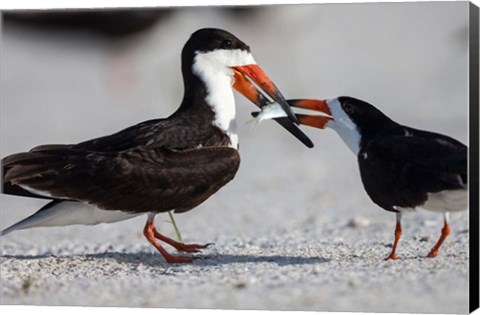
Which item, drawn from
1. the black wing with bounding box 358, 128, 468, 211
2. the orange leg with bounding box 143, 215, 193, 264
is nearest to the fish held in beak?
the black wing with bounding box 358, 128, 468, 211

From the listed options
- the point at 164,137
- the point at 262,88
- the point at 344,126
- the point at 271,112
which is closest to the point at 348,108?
the point at 344,126

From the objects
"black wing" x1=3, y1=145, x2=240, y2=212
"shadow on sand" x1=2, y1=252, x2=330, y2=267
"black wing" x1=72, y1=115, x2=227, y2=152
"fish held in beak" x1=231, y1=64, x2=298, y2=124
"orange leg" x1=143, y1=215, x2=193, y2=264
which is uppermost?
"fish held in beak" x1=231, y1=64, x2=298, y2=124

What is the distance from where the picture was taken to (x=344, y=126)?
670 cm

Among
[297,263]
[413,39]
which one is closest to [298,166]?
[413,39]

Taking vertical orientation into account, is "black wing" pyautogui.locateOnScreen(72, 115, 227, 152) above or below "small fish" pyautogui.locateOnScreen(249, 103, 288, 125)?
below

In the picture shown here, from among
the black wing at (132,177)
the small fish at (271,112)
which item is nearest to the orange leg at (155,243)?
the black wing at (132,177)

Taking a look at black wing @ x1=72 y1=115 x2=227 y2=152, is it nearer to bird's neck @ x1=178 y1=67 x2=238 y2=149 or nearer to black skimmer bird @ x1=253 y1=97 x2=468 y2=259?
bird's neck @ x1=178 y1=67 x2=238 y2=149

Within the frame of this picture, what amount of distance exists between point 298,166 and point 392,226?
3222 mm

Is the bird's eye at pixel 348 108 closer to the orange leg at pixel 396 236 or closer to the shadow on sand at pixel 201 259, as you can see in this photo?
the orange leg at pixel 396 236

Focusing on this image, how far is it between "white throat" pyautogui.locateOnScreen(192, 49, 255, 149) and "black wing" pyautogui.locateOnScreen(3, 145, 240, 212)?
32cm

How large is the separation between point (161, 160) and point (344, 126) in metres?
1.28

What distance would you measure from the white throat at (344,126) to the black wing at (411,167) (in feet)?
0.50

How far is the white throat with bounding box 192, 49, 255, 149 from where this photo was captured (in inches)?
272

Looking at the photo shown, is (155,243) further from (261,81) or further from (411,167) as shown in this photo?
(411,167)
